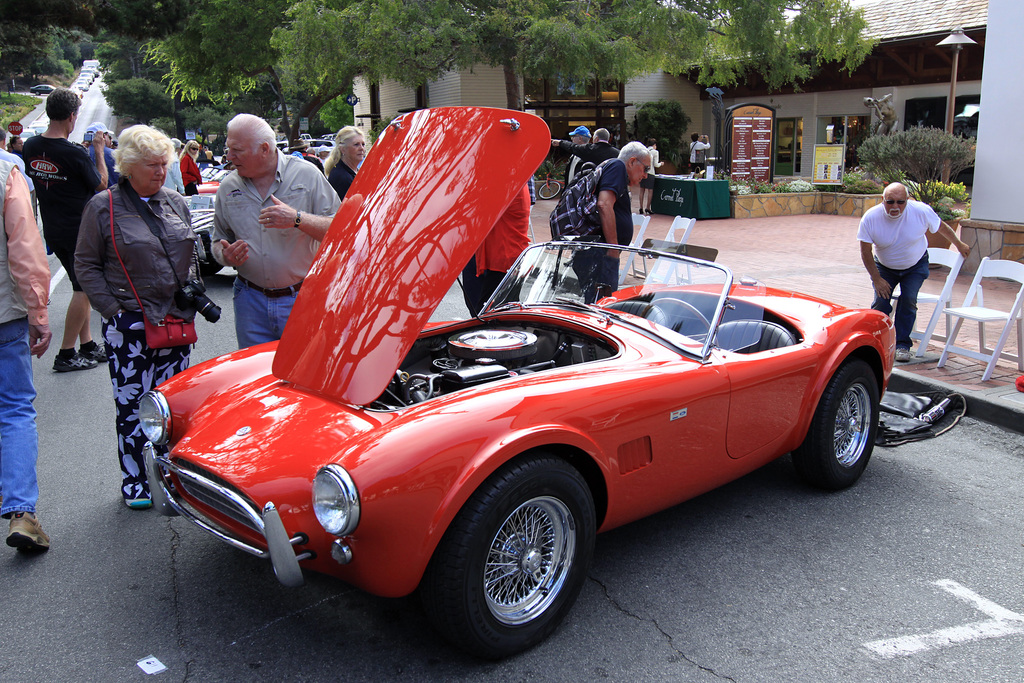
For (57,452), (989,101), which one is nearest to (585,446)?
(57,452)

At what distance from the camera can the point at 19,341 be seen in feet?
11.5

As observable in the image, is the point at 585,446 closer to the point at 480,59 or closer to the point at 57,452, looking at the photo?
the point at 57,452

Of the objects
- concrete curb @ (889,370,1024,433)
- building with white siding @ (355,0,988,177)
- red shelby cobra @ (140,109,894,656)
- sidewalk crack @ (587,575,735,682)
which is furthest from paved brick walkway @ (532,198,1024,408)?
building with white siding @ (355,0,988,177)

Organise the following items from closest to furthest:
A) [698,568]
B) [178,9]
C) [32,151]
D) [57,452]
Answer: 1. [698,568]
2. [57,452]
3. [32,151]
4. [178,9]

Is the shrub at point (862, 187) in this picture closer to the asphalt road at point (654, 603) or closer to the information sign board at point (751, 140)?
the information sign board at point (751, 140)

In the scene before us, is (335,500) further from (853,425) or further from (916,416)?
(916,416)

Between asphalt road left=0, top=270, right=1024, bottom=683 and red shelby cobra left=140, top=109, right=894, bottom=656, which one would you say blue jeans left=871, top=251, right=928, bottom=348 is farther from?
red shelby cobra left=140, top=109, right=894, bottom=656

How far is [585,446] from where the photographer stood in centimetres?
277

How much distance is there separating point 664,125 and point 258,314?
95.9ft

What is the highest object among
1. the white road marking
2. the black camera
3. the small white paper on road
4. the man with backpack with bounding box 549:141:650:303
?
the man with backpack with bounding box 549:141:650:303

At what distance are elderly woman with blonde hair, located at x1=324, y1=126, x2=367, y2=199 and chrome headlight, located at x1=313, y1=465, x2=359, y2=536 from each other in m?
4.76

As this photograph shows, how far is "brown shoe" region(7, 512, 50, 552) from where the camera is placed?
334cm

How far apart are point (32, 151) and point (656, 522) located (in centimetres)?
559

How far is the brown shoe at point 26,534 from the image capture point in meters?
3.34
